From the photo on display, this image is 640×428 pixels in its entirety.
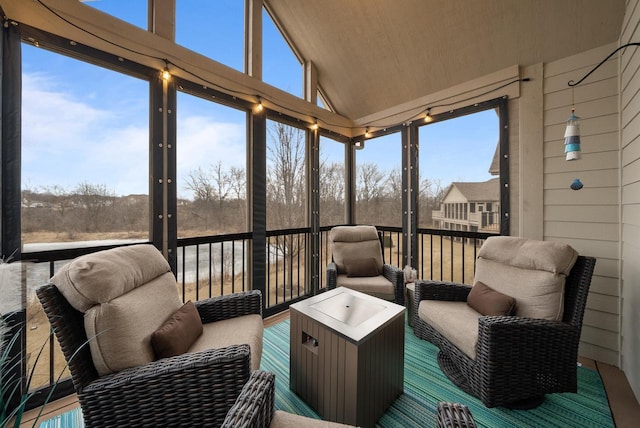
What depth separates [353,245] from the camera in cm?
332

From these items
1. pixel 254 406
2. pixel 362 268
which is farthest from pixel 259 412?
pixel 362 268

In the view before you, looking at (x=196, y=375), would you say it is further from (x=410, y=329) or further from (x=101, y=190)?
(x=410, y=329)

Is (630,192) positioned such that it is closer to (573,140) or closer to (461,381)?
(573,140)

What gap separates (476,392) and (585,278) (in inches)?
41.9

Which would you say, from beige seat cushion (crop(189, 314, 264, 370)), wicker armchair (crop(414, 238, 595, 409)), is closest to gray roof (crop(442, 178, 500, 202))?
wicker armchair (crop(414, 238, 595, 409))

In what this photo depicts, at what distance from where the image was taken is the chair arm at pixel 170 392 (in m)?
1.14

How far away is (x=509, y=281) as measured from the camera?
2.04 meters

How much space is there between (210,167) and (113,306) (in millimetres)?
1683

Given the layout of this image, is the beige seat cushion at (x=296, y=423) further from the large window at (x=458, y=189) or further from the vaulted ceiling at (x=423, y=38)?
the vaulted ceiling at (x=423, y=38)

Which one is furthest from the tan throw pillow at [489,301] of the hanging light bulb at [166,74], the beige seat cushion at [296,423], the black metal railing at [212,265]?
the hanging light bulb at [166,74]

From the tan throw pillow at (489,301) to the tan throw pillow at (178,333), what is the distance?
2032mm

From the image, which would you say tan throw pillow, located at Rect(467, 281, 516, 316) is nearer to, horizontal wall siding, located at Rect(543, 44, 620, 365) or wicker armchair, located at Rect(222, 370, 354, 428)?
horizontal wall siding, located at Rect(543, 44, 620, 365)

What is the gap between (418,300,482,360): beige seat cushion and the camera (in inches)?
68.7

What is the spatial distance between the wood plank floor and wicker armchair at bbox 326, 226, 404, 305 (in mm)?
1557
